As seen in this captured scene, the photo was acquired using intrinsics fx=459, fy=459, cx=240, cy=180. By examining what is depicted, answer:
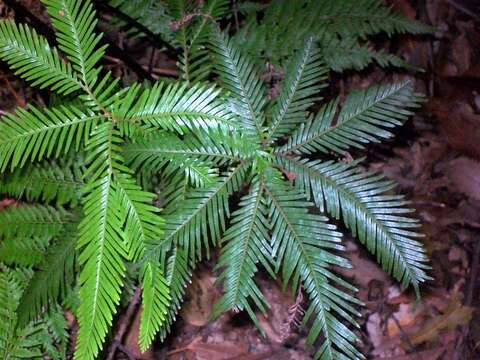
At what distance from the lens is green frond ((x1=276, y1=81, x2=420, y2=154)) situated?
189 centimetres

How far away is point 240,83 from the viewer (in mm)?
1960

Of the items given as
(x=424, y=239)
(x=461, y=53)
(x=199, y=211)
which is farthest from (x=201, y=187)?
(x=461, y=53)

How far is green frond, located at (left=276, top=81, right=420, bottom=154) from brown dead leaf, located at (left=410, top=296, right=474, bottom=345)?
183 cm

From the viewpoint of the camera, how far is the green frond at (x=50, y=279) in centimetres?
207

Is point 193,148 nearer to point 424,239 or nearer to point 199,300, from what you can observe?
point 199,300

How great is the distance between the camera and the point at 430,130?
11.2 ft

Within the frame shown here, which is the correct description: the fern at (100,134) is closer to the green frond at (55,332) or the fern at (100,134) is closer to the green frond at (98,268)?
the green frond at (98,268)

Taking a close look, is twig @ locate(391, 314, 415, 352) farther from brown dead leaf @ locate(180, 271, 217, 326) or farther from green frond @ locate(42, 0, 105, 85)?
green frond @ locate(42, 0, 105, 85)

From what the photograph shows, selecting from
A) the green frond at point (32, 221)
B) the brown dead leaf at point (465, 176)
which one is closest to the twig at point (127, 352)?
the green frond at point (32, 221)

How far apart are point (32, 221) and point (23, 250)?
152 mm

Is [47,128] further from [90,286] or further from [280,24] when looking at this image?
[280,24]

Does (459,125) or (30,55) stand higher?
(459,125)

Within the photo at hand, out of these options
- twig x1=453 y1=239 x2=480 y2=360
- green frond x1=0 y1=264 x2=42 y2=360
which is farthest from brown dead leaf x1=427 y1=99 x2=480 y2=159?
green frond x1=0 y1=264 x2=42 y2=360

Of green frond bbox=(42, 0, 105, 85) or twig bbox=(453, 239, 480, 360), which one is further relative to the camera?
twig bbox=(453, 239, 480, 360)
